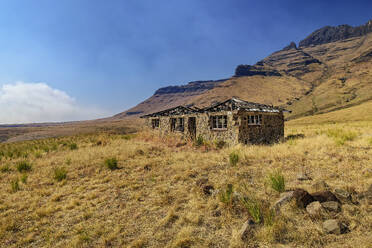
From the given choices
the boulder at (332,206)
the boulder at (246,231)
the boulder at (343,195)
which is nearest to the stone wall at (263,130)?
the boulder at (343,195)

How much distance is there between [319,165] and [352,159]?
1474 millimetres

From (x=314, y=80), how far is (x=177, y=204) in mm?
137513

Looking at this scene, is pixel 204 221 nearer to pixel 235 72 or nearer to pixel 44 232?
pixel 44 232

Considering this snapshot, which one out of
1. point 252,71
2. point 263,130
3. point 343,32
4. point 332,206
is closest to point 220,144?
point 263,130

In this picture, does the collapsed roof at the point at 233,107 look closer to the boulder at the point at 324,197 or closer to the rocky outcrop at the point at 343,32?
the boulder at the point at 324,197

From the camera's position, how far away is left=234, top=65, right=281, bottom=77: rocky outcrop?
135 m

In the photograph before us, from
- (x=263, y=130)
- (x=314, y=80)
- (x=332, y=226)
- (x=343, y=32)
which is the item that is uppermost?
(x=343, y=32)

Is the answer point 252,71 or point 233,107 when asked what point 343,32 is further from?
point 233,107

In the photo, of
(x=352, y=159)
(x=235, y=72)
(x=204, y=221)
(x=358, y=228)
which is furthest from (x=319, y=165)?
(x=235, y=72)

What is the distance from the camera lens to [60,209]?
5.11 metres

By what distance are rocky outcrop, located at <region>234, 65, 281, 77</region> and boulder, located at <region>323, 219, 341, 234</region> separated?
150m

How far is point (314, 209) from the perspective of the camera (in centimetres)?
388

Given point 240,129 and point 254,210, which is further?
point 240,129

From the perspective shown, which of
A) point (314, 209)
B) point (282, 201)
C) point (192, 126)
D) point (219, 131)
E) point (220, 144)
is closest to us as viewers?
point (314, 209)
